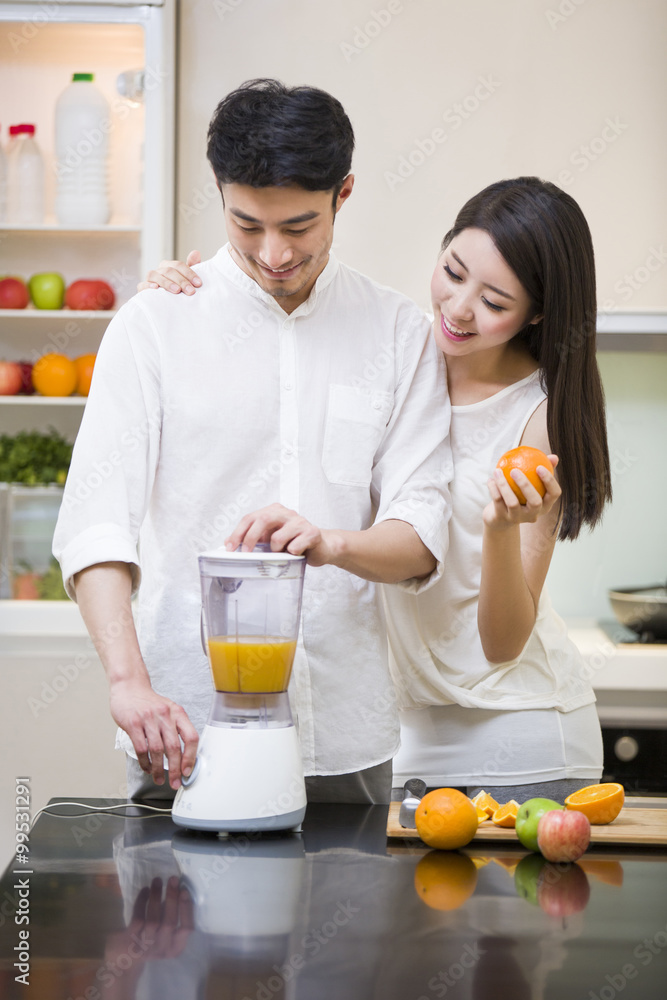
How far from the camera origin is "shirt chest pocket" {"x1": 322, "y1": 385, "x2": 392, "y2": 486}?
4.31ft

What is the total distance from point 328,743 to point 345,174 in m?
0.74

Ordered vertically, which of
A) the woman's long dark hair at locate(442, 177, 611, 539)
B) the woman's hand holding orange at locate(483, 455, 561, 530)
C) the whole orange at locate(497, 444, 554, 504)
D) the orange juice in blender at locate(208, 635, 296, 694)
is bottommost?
the orange juice in blender at locate(208, 635, 296, 694)

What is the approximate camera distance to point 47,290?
102 inches

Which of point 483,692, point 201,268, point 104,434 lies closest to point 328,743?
point 483,692

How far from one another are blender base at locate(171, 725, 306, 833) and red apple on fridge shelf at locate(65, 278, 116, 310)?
1.76 meters

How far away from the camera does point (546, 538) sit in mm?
1417

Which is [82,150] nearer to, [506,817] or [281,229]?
[281,229]

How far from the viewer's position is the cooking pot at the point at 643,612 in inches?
96.2

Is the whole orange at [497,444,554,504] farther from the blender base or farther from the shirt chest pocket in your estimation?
the blender base

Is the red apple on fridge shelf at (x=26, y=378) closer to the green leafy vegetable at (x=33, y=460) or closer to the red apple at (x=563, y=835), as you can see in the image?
the green leafy vegetable at (x=33, y=460)

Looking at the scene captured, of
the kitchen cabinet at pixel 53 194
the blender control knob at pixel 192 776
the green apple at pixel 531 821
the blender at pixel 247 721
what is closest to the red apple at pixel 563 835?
the green apple at pixel 531 821

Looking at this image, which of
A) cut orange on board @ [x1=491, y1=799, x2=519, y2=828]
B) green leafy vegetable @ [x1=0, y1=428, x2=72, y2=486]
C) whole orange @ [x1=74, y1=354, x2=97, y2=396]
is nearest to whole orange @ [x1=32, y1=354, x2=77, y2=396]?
whole orange @ [x1=74, y1=354, x2=97, y2=396]

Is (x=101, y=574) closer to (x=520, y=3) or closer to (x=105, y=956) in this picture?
(x=105, y=956)

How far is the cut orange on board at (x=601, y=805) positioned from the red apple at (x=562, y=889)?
0.10m
